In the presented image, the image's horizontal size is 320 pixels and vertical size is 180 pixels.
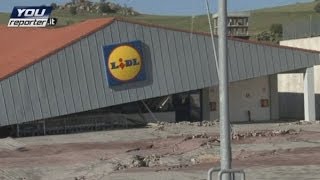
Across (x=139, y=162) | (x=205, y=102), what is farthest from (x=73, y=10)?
(x=139, y=162)

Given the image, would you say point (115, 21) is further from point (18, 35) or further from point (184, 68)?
point (18, 35)

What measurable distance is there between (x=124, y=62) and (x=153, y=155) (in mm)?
15834

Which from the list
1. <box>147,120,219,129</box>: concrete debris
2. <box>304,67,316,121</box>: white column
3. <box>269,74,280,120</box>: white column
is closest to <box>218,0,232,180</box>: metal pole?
<box>147,120,219,129</box>: concrete debris

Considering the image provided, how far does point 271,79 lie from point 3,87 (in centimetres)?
1942

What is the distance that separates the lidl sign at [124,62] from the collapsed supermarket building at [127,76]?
0.06 m

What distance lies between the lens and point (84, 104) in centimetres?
3884

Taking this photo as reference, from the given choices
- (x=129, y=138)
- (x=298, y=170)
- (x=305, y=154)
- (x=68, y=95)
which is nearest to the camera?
(x=298, y=170)

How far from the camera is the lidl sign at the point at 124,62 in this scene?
39.9 metres

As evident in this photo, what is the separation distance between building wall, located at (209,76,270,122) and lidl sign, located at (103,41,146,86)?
8.72m

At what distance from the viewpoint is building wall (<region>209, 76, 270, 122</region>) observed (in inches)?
1871

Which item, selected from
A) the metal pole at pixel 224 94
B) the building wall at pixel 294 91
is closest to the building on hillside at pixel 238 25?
the building wall at pixel 294 91

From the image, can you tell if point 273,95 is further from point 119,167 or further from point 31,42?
point 119,167

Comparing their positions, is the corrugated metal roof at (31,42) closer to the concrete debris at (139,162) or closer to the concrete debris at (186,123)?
the concrete debris at (186,123)

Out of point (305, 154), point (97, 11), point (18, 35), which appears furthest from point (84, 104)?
point (97, 11)
